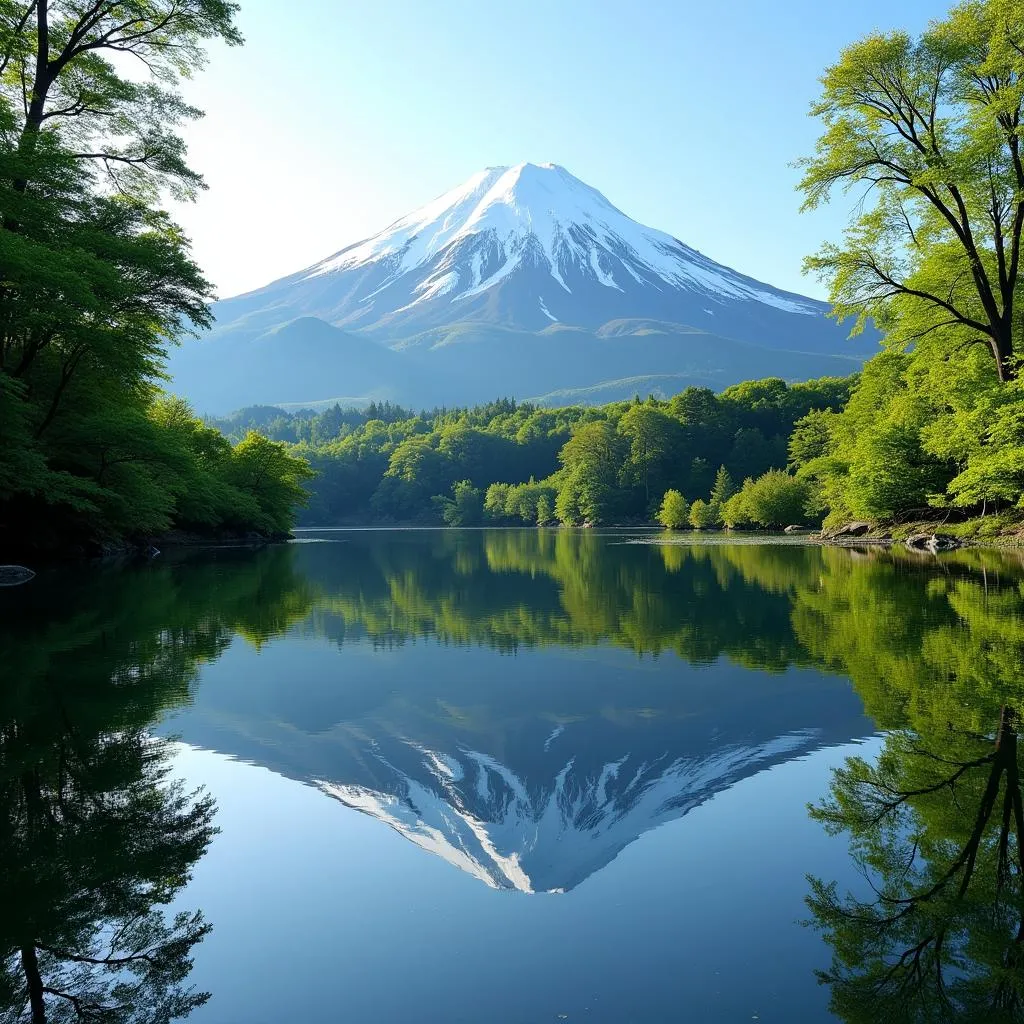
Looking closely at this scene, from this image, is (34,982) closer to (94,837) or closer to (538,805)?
(94,837)

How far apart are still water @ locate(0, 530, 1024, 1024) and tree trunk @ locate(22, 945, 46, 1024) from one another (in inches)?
0.6

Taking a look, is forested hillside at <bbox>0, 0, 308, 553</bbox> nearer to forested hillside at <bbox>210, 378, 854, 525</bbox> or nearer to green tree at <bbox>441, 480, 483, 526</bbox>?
forested hillside at <bbox>210, 378, 854, 525</bbox>

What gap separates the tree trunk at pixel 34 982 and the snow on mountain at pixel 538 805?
2.04 metres

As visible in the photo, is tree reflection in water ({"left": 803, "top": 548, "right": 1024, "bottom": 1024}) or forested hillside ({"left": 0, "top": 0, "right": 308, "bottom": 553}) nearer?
tree reflection in water ({"left": 803, "top": 548, "right": 1024, "bottom": 1024})

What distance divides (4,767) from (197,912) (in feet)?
9.30

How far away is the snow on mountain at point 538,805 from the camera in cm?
473

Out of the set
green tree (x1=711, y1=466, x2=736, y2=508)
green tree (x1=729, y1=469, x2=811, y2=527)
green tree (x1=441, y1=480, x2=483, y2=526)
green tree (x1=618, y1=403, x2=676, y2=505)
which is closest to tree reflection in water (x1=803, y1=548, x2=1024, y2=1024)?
green tree (x1=729, y1=469, x2=811, y2=527)

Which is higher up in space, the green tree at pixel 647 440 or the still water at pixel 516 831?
the green tree at pixel 647 440

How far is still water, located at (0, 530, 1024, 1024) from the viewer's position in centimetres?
338

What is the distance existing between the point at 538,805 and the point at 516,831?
0.45m

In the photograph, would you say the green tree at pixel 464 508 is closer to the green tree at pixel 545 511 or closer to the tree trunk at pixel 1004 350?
the green tree at pixel 545 511

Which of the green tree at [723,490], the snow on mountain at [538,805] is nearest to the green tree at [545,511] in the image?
the green tree at [723,490]

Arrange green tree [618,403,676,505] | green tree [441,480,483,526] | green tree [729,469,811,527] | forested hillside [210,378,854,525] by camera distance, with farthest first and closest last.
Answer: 1. green tree [441,480,483,526]
2. green tree [618,403,676,505]
3. forested hillside [210,378,854,525]
4. green tree [729,469,811,527]

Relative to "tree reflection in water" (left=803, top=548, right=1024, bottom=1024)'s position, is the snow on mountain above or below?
below
